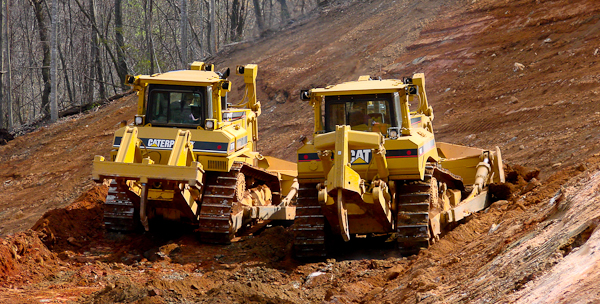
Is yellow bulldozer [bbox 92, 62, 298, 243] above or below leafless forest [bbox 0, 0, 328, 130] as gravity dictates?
below

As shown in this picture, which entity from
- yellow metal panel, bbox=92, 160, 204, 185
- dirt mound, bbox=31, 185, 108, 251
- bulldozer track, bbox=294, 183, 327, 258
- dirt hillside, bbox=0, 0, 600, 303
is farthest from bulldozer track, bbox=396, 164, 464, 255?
dirt mound, bbox=31, 185, 108, 251

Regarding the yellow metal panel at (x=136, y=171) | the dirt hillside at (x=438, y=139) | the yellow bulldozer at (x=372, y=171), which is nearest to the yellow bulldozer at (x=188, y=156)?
the yellow metal panel at (x=136, y=171)

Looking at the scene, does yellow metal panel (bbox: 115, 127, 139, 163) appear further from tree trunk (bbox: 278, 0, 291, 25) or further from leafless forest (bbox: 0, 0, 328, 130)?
tree trunk (bbox: 278, 0, 291, 25)

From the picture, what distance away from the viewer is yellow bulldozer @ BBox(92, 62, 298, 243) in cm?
1048

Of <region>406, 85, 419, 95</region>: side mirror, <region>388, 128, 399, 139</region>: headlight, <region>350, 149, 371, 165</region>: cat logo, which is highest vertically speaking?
<region>406, 85, 419, 95</region>: side mirror

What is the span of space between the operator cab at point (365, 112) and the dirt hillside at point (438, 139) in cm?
190

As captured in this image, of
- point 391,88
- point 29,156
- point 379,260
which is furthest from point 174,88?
point 29,156

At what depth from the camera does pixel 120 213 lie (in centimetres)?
1115

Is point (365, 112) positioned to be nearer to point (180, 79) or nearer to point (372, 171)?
point (372, 171)

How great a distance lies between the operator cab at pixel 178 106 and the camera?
11.2 meters

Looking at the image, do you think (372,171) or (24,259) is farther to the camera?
(372,171)

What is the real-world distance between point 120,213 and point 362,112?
425cm

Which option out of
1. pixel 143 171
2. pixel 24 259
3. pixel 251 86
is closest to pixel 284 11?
pixel 251 86

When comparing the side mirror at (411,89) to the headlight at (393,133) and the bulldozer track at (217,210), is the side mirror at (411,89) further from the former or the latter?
the bulldozer track at (217,210)
